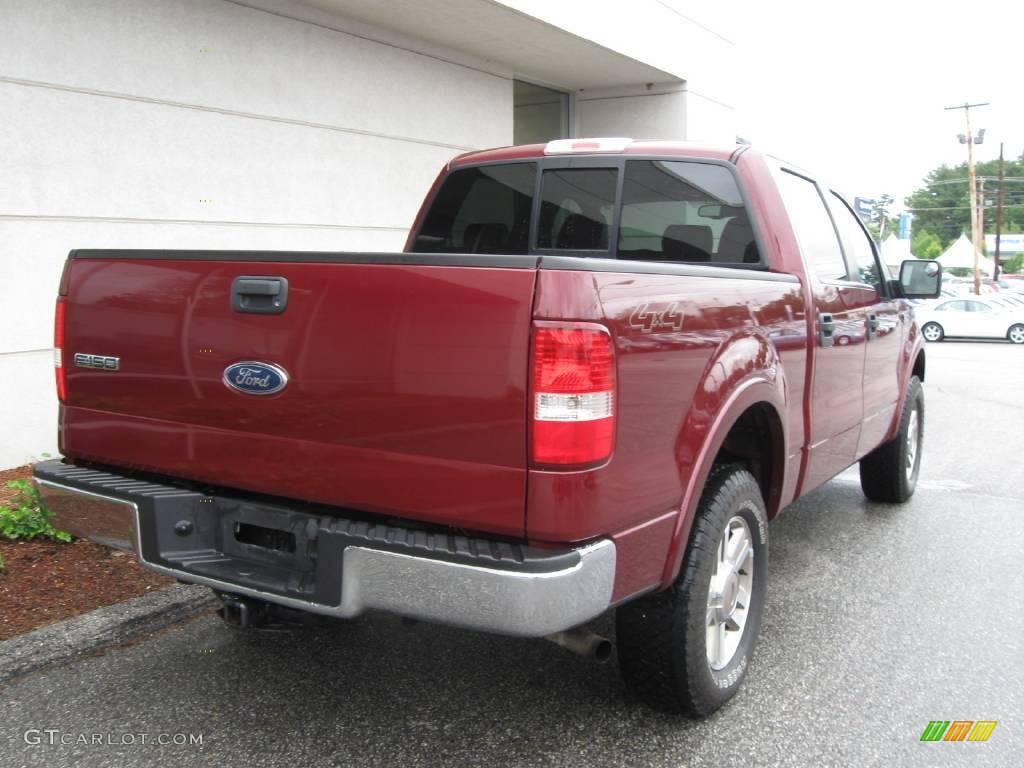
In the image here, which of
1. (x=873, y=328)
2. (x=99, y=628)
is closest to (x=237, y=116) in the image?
(x=99, y=628)

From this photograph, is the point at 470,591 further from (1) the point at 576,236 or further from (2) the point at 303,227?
(2) the point at 303,227

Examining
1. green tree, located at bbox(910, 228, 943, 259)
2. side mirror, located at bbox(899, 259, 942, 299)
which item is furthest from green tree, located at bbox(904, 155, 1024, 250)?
side mirror, located at bbox(899, 259, 942, 299)

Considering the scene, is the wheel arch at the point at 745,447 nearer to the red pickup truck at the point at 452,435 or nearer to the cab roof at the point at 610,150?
the red pickup truck at the point at 452,435

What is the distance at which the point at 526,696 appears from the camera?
3.21 meters

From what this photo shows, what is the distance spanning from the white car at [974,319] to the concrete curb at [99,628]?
84.0 feet

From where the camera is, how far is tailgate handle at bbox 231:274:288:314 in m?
2.53

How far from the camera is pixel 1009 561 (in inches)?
191

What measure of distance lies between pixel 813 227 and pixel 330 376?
103 inches

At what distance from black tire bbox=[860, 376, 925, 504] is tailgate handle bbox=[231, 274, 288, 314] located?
424 centimetres

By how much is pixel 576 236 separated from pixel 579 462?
217 cm

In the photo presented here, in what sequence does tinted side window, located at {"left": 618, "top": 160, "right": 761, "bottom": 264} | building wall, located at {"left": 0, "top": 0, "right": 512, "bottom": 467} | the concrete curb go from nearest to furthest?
the concrete curb → tinted side window, located at {"left": 618, "top": 160, "right": 761, "bottom": 264} → building wall, located at {"left": 0, "top": 0, "right": 512, "bottom": 467}

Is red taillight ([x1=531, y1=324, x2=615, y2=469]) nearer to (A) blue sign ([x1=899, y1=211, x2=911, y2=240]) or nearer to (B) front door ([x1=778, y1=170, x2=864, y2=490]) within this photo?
(B) front door ([x1=778, y1=170, x2=864, y2=490])

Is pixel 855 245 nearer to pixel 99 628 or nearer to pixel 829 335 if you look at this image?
pixel 829 335

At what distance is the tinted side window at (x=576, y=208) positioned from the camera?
416 centimetres
